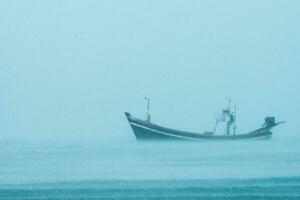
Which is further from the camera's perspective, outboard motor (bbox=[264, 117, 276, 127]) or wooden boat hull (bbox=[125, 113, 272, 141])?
outboard motor (bbox=[264, 117, 276, 127])

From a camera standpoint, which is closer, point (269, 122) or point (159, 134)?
point (159, 134)

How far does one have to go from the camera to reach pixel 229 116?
7169 cm

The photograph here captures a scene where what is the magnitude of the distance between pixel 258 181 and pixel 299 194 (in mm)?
4853

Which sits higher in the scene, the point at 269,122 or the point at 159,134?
the point at 269,122

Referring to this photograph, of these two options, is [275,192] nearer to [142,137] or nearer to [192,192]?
[192,192]

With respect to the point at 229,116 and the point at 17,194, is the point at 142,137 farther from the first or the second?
the point at 17,194

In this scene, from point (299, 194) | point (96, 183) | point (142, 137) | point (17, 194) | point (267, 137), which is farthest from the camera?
point (267, 137)

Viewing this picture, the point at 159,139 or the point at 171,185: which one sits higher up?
the point at 159,139

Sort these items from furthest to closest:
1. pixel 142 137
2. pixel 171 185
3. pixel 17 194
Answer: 1. pixel 142 137
2. pixel 171 185
3. pixel 17 194

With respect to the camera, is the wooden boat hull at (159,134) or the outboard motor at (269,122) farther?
the outboard motor at (269,122)

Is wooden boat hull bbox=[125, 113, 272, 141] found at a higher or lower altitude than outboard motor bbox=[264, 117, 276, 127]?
lower

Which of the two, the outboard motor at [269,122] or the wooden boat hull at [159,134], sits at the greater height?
the outboard motor at [269,122]

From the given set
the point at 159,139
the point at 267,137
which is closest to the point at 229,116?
the point at 267,137

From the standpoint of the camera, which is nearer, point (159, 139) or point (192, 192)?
point (192, 192)
